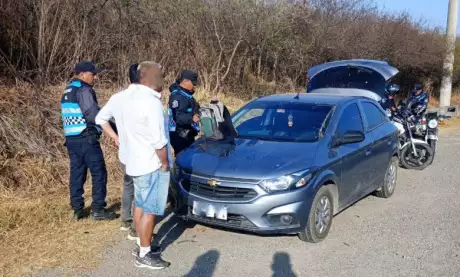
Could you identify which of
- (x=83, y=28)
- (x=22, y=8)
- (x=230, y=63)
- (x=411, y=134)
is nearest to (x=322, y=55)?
(x=230, y=63)

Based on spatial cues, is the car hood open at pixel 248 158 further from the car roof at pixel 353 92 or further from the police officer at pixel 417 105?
the police officer at pixel 417 105

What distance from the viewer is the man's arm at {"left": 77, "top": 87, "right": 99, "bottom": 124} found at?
553cm

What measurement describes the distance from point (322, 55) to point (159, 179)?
550 inches

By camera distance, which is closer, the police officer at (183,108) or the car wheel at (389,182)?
the police officer at (183,108)

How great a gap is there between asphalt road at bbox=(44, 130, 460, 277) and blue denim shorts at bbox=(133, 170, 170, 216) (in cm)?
61

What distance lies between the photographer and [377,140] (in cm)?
684

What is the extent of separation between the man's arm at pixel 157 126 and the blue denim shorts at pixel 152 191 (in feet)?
0.72

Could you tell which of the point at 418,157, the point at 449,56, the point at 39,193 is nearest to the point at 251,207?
the point at 39,193

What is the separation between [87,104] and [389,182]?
175 inches

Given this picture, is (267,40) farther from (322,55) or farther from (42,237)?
(42,237)

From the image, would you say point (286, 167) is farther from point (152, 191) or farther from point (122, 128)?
point (122, 128)

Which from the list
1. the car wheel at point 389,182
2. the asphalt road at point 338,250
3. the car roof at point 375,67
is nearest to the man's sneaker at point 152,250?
the asphalt road at point 338,250

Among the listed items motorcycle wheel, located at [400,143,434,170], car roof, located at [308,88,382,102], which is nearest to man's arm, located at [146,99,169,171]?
car roof, located at [308,88,382,102]

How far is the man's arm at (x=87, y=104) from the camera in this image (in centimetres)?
553
